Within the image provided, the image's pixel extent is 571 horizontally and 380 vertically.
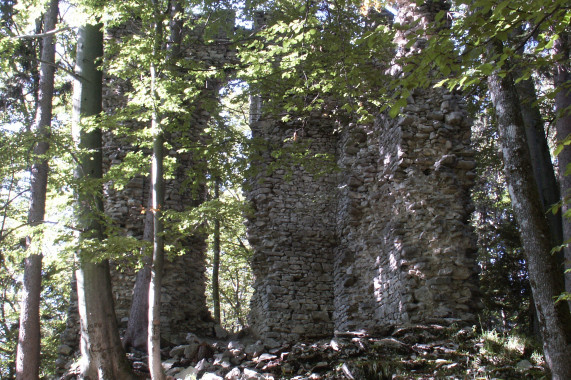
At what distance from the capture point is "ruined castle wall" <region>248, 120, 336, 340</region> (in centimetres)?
1163

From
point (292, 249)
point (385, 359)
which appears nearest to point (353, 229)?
point (292, 249)

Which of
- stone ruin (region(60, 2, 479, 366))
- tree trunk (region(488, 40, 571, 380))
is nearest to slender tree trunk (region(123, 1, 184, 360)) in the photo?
stone ruin (region(60, 2, 479, 366))

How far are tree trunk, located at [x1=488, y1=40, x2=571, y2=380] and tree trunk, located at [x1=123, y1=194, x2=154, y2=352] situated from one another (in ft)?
20.3

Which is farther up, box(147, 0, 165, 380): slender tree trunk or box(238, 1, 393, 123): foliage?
box(238, 1, 393, 123): foliage

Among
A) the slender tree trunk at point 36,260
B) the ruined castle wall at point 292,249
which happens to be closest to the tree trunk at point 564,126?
the ruined castle wall at point 292,249

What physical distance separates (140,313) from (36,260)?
2.11m

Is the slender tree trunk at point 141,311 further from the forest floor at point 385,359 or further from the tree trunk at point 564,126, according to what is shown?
the tree trunk at point 564,126

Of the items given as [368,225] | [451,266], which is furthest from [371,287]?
[451,266]

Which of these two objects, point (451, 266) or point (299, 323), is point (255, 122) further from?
point (451, 266)

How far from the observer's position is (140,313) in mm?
9633

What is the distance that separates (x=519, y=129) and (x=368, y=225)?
5.90 m

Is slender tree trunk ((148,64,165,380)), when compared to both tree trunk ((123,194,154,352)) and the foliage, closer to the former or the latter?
the foliage

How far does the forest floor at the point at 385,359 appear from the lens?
5.98m

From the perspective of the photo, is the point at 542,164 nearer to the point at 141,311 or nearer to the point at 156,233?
the point at 156,233
